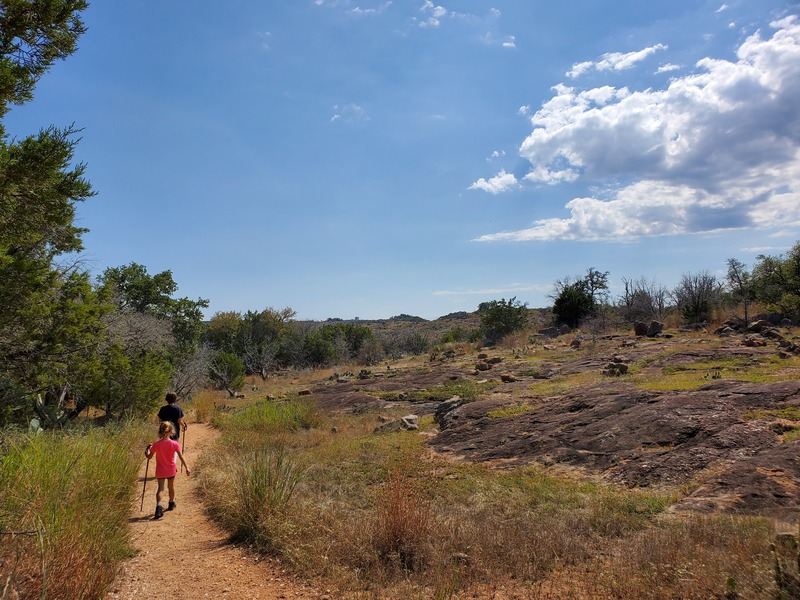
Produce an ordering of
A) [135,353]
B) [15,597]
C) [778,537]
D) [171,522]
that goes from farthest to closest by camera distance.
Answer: [135,353], [171,522], [778,537], [15,597]

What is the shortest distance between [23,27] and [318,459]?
29.4 feet

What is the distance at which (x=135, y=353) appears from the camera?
14.2 m

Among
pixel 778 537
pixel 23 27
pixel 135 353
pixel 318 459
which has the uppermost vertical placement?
pixel 23 27

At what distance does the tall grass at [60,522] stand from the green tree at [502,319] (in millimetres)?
34763

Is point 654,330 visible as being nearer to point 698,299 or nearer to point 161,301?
point 698,299

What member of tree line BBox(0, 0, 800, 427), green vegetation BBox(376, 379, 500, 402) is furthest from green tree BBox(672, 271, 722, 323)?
green vegetation BBox(376, 379, 500, 402)

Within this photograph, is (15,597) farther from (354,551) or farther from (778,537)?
(778,537)

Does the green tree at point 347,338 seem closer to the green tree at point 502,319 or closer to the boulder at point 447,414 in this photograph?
the green tree at point 502,319

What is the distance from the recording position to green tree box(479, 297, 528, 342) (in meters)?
38.8

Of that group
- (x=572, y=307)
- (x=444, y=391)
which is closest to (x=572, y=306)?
(x=572, y=307)

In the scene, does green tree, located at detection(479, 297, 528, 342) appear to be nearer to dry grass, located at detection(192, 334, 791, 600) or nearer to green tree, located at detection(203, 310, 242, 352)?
green tree, located at detection(203, 310, 242, 352)

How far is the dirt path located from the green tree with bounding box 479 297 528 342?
3343 cm

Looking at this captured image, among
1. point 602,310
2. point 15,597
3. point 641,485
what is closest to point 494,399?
point 641,485

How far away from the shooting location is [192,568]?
5191 millimetres
